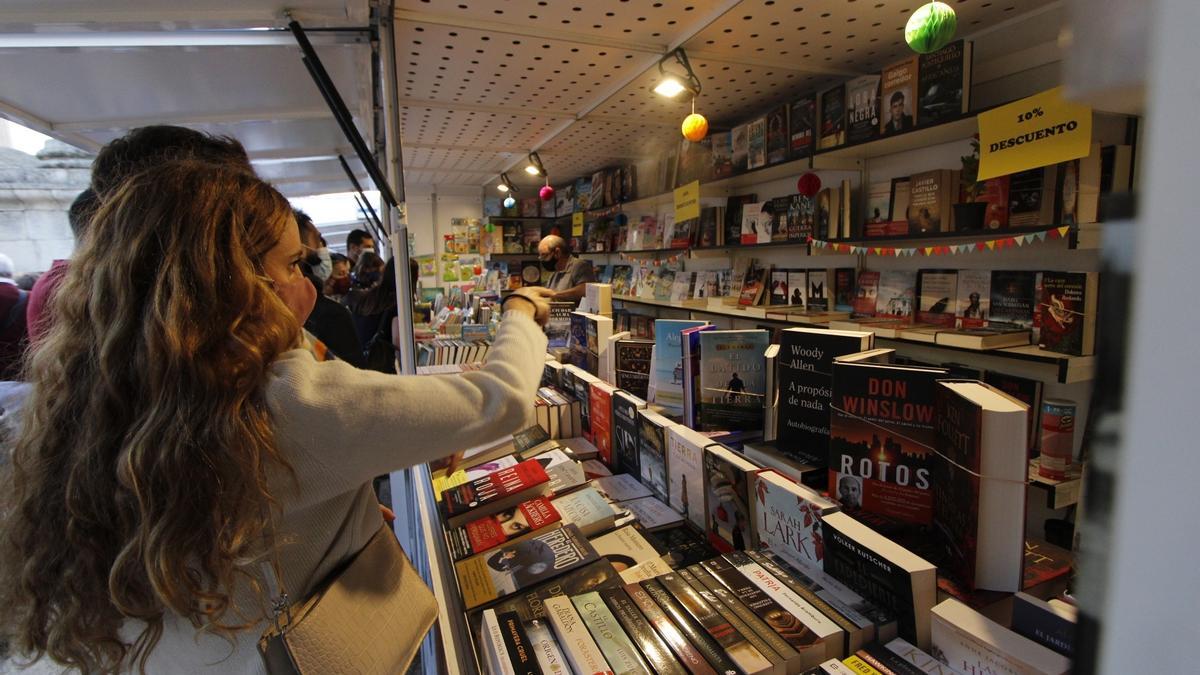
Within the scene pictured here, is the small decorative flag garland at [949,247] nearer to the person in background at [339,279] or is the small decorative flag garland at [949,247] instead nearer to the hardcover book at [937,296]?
the hardcover book at [937,296]

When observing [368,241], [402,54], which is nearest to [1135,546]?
[402,54]

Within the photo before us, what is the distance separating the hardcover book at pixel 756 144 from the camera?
9.82ft

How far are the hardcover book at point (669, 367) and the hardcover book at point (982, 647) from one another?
2.78 feet

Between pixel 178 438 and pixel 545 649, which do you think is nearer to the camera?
pixel 178 438

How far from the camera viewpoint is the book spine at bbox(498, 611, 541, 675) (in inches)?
32.4

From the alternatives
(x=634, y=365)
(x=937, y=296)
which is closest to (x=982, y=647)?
(x=634, y=365)

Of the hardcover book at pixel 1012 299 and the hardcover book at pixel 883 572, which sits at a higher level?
the hardcover book at pixel 1012 299

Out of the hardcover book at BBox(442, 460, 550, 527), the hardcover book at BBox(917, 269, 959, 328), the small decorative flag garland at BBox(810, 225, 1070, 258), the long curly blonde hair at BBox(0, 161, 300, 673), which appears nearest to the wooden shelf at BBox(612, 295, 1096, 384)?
the hardcover book at BBox(917, 269, 959, 328)

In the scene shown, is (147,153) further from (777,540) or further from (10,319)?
(10,319)

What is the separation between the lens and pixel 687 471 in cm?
129

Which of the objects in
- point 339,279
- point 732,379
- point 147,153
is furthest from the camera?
point 339,279

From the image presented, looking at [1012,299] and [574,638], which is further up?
[1012,299]

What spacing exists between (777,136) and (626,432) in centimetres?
202

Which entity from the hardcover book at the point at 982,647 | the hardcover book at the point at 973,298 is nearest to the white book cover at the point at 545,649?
the hardcover book at the point at 982,647
